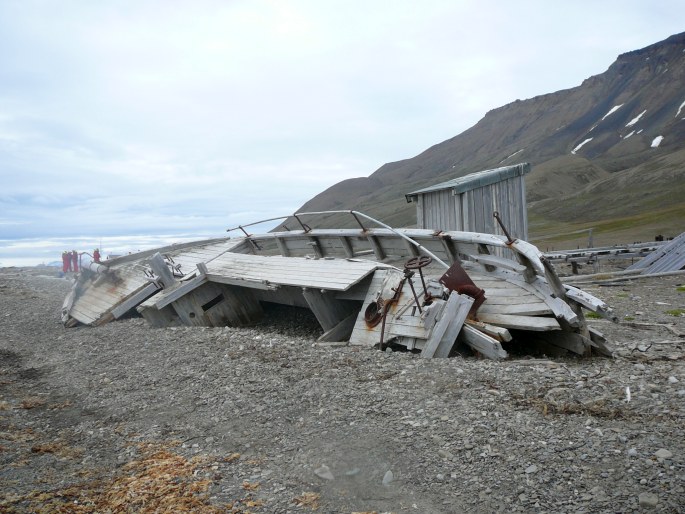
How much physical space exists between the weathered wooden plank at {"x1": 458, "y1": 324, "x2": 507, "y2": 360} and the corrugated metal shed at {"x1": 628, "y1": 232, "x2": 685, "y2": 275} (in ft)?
46.5

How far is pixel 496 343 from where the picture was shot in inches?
314

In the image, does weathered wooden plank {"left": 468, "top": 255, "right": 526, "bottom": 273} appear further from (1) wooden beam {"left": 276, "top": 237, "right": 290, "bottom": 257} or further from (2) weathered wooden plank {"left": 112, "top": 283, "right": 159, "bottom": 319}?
(2) weathered wooden plank {"left": 112, "top": 283, "right": 159, "bottom": 319}

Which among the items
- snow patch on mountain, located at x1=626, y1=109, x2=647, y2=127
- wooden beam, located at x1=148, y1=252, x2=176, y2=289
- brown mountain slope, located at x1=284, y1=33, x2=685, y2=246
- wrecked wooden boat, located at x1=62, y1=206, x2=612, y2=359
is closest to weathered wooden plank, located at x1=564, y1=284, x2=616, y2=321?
wrecked wooden boat, located at x1=62, y1=206, x2=612, y2=359

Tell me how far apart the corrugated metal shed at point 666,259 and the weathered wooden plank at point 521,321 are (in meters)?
13.6

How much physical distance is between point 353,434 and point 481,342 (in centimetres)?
295

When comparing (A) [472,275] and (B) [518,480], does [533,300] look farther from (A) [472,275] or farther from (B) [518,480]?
(B) [518,480]

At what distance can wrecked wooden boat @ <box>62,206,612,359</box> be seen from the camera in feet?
27.3

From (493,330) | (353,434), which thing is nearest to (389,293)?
(493,330)

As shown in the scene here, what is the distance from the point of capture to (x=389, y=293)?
9.98m

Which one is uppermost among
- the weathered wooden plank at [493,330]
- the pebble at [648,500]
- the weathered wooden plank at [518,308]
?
the weathered wooden plank at [518,308]

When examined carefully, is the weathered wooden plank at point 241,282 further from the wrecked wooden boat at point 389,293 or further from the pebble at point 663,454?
the pebble at point 663,454

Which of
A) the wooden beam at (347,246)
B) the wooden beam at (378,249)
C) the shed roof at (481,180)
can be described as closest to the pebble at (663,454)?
the wooden beam at (378,249)

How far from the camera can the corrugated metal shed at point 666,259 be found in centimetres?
1958

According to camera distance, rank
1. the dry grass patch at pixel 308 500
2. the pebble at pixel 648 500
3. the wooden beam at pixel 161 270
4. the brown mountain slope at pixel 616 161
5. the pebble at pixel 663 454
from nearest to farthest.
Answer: the pebble at pixel 648 500 < the pebble at pixel 663 454 < the dry grass patch at pixel 308 500 < the wooden beam at pixel 161 270 < the brown mountain slope at pixel 616 161
